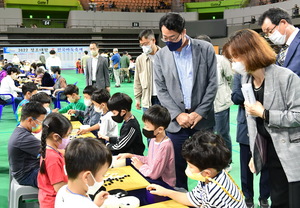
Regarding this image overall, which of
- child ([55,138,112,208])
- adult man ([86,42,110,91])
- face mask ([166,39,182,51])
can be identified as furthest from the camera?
adult man ([86,42,110,91])

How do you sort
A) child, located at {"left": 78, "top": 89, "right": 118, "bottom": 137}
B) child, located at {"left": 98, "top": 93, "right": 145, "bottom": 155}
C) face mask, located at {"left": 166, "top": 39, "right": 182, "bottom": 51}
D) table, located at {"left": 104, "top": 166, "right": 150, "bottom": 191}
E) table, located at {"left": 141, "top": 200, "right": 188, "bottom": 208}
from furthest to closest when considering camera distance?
1. child, located at {"left": 78, "top": 89, "right": 118, "bottom": 137}
2. child, located at {"left": 98, "top": 93, "right": 145, "bottom": 155}
3. face mask, located at {"left": 166, "top": 39, "right": 182, "bottom": 51}
4. table, located at {"left": 104, "top": 166, "right": 150, "bottom": 191}
5. table, located at {"left": 141, "top": 200, "right": 188, "bottom": 208}

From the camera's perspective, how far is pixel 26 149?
98.9 inches

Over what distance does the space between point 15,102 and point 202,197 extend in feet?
21.3

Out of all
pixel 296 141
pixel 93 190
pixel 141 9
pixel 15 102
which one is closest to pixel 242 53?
pixel 296 141

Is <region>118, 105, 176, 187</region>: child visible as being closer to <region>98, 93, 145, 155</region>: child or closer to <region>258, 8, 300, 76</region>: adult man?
<region>98, 93, 145, 155</region>: child

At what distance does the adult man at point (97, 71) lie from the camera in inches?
253

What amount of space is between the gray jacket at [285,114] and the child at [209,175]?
1.00ft

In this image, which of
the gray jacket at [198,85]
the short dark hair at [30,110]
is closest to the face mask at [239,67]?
the gray jacket at [198,85]

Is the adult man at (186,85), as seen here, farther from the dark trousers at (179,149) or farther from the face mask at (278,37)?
the face mask at (278,37)

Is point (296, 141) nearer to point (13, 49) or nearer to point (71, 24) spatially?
point (13, 49)

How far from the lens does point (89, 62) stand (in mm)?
6582

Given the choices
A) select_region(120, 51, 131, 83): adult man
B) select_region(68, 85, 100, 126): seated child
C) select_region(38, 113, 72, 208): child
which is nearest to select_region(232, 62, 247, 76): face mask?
select_region(38, 113, 72, 208): child

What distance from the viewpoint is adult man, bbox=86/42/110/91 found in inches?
253

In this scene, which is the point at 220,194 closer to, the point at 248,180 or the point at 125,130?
the point at 248,180
